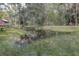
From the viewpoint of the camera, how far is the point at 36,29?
0.87 meters

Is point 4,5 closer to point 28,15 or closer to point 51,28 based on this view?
point 28,15

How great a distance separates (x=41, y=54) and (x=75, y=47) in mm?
219

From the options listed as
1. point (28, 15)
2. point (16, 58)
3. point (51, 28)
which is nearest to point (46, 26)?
point (51, 28)

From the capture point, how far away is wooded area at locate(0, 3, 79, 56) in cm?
87

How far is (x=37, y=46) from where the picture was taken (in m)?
0.87

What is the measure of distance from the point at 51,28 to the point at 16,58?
292 millimetres

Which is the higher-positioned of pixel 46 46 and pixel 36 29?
pixel 36 29

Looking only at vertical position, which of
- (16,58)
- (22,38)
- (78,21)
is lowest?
(16,58)

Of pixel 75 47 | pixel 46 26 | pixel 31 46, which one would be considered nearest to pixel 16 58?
pixel 31 46

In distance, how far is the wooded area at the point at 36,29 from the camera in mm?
865

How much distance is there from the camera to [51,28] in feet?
2.84

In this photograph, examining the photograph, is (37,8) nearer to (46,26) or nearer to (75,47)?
(46,26)

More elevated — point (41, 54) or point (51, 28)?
point (51, 28)

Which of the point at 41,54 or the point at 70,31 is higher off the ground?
the point at 70,31
